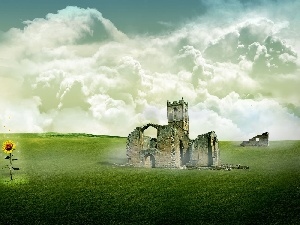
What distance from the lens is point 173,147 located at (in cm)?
4897

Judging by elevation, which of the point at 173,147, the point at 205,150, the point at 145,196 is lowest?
the point at 145,196

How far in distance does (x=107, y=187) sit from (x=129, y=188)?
2.18 metres

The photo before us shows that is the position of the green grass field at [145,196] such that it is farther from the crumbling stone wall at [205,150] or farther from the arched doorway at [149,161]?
the crumbling stone wall at [205,150]

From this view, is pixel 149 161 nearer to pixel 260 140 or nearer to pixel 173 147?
pixel 173 147

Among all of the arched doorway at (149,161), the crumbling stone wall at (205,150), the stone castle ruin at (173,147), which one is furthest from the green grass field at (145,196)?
the crumbling stone wall at (205,150)

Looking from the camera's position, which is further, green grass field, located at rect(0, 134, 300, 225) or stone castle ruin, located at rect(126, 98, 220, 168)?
stone castle ruin, located at rect(126, 98, 220, 168)

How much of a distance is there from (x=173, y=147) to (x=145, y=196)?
20563mm

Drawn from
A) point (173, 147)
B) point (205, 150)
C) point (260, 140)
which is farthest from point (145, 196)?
point (260, 140)

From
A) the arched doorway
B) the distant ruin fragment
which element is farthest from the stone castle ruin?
the distant ruin fragment

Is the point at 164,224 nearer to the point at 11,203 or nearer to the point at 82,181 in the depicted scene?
the point at 11,203

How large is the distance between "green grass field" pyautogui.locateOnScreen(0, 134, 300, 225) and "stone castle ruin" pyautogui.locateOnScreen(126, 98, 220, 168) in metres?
6.88

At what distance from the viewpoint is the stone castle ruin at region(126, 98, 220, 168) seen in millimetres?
49312

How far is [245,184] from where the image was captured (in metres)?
33.3

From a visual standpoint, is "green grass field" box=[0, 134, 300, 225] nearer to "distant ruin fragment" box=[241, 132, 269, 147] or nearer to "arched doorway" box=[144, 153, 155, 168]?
"arched doorway" box=[144, 153, 155, 168]
